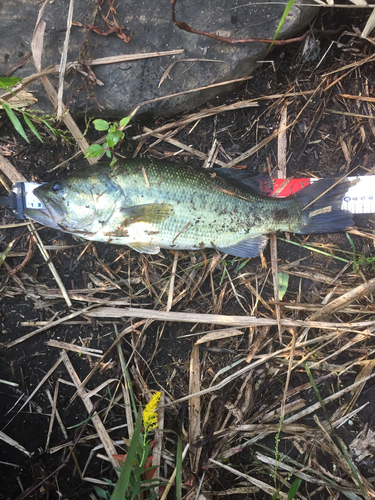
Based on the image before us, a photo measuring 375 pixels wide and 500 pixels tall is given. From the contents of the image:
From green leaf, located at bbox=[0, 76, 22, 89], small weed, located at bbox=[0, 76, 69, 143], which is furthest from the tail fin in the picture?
green leaf, located at bbox=[0, 76, 22, 89]

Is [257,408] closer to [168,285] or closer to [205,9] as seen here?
[168,285]

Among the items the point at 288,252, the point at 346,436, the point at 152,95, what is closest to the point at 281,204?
the point at 288,252

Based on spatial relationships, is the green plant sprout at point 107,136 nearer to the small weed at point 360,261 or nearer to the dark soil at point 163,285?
the dark soil at point 163,285

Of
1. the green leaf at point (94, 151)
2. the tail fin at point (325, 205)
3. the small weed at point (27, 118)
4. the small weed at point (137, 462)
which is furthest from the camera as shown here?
the tail fin at point (325, 205)

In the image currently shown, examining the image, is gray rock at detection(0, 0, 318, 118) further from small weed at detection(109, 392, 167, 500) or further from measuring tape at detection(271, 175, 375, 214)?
small weed at detection(109, 392, 167, 500)

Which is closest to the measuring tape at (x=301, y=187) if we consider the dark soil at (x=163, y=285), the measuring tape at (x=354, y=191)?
the measuring tape at (x=354, y=191)

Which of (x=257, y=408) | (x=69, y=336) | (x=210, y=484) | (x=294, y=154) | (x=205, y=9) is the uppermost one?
(x=205, y=9)

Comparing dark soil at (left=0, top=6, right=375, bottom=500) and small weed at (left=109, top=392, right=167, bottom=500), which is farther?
dark soil at (left=0, top=6, right=375, bottom=500)
